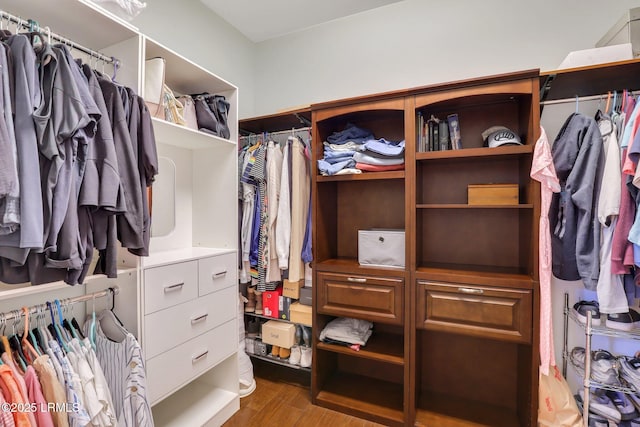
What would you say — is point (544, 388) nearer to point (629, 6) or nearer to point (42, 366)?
point (629, 6)

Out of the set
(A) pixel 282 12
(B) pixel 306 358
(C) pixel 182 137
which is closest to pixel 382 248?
(B) pixel 306 358

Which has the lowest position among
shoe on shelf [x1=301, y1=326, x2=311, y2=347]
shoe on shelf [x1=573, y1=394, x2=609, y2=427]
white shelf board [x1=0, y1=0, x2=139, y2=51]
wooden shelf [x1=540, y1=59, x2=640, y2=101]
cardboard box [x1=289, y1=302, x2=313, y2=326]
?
shoe on shelf [x1=573, y1=394, x2=609, y2=427]

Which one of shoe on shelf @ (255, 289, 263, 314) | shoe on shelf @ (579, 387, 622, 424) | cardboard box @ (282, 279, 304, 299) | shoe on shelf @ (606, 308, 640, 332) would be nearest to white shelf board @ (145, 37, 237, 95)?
cardboard box @ (282, 279, 304, 299)

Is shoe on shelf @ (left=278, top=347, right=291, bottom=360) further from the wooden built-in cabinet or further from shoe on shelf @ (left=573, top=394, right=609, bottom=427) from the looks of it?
shoe on shelf @ (left=573, top=394, right=609, bottom=427)

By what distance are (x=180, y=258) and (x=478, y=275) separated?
5.29 ft

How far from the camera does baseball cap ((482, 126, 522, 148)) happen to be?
5.13ft

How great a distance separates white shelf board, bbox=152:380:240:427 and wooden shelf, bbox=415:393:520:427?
1137 mm

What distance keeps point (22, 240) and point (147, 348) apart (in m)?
0.75

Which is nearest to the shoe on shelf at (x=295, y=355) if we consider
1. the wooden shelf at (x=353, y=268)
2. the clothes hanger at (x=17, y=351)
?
the wooden shelf at (x=353, y=268)

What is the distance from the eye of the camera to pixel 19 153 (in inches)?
34.5

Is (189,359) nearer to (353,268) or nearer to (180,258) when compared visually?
(180,258)

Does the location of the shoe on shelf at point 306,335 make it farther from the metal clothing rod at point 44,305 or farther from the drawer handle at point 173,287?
the metal clothing rod at point 44,305

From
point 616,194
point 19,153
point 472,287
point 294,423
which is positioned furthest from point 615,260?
point 19,153

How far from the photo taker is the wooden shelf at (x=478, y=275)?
4.98 ft
